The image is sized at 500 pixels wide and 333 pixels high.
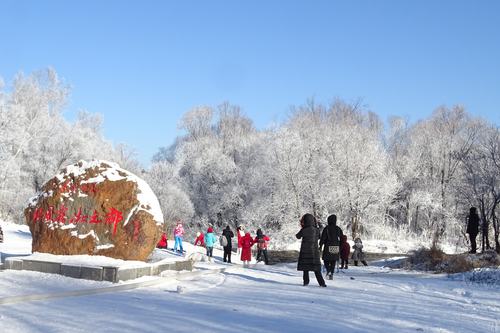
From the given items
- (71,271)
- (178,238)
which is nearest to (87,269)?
(71,271)

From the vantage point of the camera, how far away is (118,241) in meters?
11.8

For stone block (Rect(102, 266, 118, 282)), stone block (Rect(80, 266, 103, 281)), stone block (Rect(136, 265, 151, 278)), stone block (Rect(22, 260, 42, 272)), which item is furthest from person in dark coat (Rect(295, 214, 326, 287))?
stone block (Rect(22, 260, 42, 272))

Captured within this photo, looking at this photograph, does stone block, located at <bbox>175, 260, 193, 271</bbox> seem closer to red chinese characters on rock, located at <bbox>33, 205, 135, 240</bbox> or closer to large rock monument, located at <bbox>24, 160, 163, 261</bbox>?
large rock monument, located at <bbox>24, 160, 163, 261</bbox>

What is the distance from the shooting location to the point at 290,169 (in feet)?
138

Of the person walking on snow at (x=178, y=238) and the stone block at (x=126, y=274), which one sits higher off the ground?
the person walking on snow at (x=178, y=238)

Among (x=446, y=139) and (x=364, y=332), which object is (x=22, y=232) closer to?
(x=364, y=332)

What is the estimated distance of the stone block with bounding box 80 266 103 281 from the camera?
1016cm

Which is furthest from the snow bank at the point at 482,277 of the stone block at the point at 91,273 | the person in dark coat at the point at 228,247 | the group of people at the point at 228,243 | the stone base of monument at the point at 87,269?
the stone block at the point at 91,273

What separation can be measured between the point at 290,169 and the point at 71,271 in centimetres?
3221

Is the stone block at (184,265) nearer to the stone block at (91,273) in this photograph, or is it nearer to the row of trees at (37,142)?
the stone block at (91,273)

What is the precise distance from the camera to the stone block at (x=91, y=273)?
10.2 m

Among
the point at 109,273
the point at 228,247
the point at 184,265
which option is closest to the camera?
the point at 109,273

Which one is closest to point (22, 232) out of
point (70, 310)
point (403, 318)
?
point (70, 310)

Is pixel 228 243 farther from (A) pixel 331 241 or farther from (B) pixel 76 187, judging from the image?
(B) pixel 76 187
